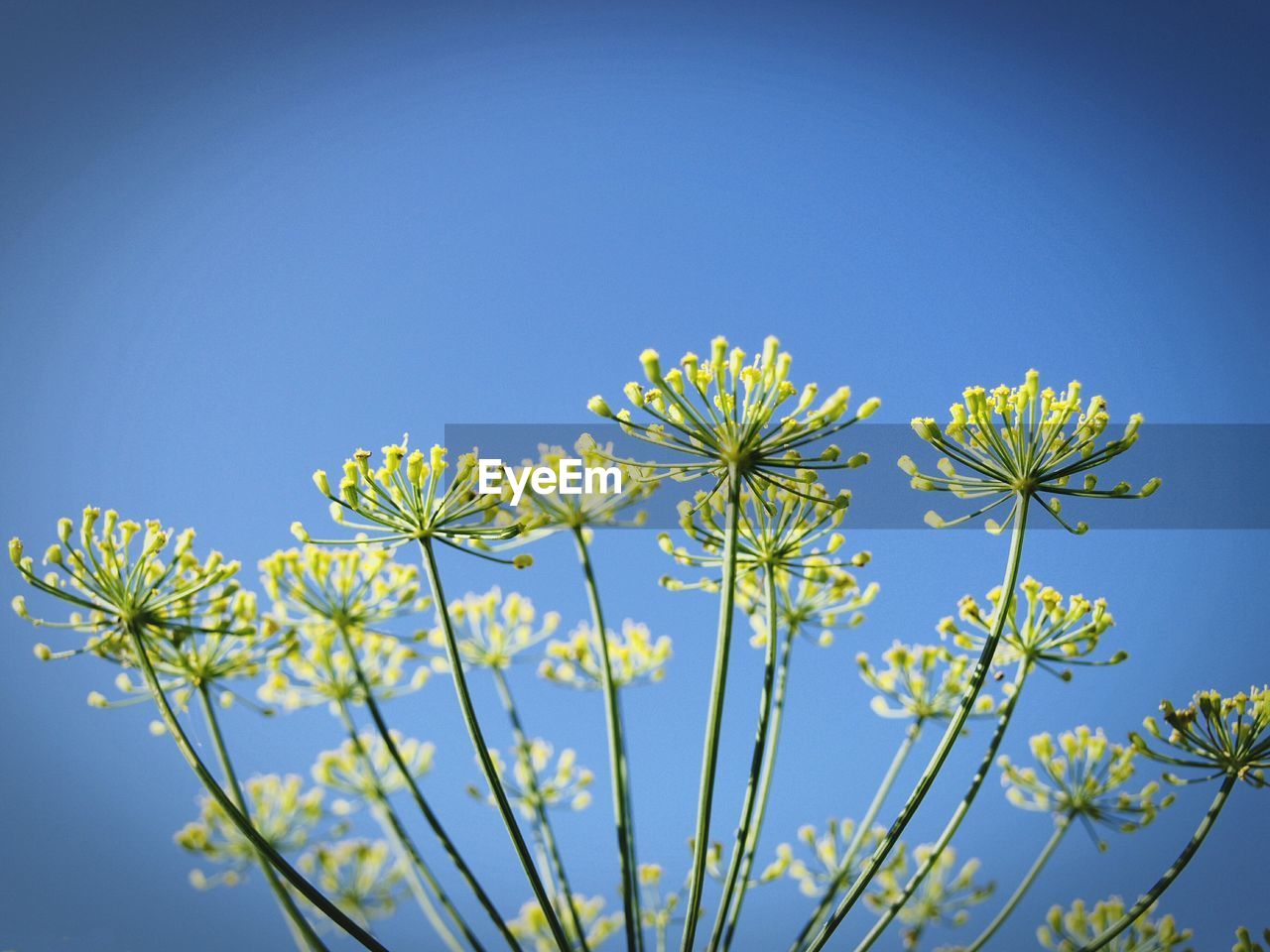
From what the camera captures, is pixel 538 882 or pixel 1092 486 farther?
pixel 1092 486

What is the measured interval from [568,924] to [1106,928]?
3783 millimetres

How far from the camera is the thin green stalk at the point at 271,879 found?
12.0 feet

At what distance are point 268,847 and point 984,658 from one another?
9.73ft

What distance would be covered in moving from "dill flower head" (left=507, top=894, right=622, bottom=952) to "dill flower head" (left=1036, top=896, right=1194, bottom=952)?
3.24 metres

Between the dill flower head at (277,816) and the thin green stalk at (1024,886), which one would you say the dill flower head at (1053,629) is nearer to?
the thin green stalk at (1024,886)

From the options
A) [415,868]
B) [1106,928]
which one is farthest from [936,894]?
[415,868]

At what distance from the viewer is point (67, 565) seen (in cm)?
405

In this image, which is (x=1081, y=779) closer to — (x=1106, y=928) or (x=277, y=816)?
(x=1106, y=928)

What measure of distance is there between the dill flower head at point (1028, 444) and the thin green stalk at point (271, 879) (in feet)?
11.3

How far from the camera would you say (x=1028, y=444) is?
4238mm

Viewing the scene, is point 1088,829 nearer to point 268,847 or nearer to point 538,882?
point 538,882

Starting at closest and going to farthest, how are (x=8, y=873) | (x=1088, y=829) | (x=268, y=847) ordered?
(x=268, y=847), (x=1088, y=829), (x=8, y=873)

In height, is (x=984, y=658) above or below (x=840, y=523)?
below

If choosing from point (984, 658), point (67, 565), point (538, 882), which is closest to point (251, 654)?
point (67, 565)
